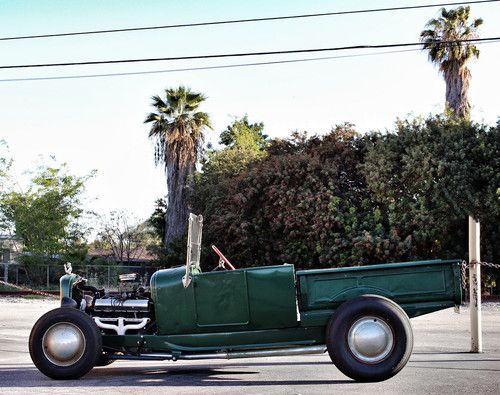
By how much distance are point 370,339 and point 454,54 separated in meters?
32.0

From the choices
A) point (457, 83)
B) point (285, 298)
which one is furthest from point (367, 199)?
point (285, 298)

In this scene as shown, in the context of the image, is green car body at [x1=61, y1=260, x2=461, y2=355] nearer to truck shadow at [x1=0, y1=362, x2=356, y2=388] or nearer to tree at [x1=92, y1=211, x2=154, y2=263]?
truck shadow at [x1=0, y1=362, x2=356, y2=388]

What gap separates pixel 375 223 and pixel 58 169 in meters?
22.0

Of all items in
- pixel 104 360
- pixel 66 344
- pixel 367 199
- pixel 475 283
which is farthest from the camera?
pixel 367 199

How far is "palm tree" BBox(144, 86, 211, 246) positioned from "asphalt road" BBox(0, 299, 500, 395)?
93.4 ft

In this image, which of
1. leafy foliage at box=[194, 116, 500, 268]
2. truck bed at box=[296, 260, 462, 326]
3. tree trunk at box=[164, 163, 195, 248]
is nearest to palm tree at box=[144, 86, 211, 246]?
tree trunk at box=[164, 163, 195, 248]

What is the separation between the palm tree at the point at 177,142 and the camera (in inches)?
1633

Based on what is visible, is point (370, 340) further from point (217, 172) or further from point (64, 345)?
point (217, 172)

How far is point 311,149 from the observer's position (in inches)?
1411

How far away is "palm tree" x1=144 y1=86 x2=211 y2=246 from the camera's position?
41.5 meters

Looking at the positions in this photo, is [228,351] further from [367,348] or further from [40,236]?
[40,236]

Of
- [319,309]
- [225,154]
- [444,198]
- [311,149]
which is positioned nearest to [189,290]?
[319,309]

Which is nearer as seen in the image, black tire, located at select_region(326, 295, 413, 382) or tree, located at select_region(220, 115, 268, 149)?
black tire, located at select_region(326, 295, 413, 382)

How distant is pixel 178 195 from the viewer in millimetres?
41781
